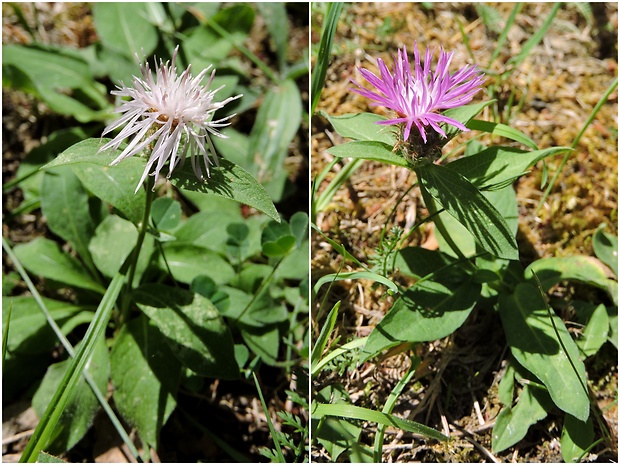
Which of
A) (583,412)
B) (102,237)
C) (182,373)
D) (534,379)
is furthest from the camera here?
(102,237)

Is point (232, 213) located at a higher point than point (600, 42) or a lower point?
lower

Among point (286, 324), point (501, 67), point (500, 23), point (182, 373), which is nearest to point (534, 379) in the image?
point (286, 324)

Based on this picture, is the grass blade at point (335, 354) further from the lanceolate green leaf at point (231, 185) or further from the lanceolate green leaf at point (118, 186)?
the lanceolate green leaf at point (118, 186)

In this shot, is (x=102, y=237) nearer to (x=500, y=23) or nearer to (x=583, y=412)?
(x=583, y=412)

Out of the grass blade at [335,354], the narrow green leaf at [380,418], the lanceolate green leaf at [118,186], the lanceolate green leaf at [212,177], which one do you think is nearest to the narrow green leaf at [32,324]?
the lanceolate green leaf at [118,186]

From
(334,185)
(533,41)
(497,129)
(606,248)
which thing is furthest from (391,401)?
(533,41)
